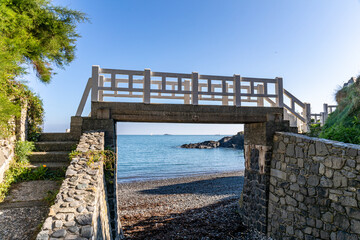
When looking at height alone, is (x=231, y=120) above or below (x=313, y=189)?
above

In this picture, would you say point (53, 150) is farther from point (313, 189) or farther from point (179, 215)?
point (313, 189)

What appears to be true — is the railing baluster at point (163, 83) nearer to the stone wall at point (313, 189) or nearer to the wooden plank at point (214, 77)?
the wooden plank at point (214, 77)

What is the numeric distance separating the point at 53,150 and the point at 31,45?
4.48m

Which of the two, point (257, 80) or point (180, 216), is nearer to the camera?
point (257, 80)

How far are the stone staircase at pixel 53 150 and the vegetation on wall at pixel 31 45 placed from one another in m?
0.59

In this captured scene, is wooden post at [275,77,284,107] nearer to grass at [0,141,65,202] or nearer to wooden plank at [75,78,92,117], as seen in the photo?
wooden plank at [75,78,92,117]

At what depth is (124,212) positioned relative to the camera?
9.98m

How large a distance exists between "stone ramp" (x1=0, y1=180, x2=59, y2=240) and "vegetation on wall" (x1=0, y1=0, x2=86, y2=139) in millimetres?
1687

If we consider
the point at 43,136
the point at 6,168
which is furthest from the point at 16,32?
the point at 6,168

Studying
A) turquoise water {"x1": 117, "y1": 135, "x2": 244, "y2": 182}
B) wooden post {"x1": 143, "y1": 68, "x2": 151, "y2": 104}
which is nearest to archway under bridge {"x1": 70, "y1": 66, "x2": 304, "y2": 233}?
wooden post {"x1": 143, "y1": 68, "x2": 151, "y2": 104}

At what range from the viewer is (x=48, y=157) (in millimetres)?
6430

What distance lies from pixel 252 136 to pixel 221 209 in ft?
12.2

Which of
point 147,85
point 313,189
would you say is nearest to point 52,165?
point 147,85

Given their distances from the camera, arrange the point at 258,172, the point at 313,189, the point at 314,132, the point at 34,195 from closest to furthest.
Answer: the point at 34,195
the point at 313,189
the point at 258,172
the point at 314,132
